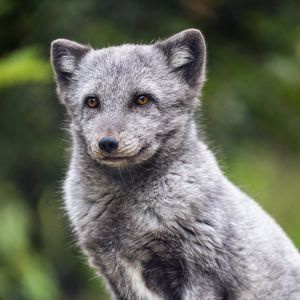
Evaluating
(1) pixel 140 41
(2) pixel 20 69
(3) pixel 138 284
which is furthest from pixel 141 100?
(1) pixel 140 41

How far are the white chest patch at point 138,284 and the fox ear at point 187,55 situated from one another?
62.4 inches

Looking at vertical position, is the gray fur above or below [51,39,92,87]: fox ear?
below

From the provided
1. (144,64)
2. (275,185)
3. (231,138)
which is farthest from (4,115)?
(144,64)

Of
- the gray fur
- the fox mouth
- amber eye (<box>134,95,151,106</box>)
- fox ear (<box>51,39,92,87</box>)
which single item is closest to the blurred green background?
fox ear (<box>51,39,92,87</box>)

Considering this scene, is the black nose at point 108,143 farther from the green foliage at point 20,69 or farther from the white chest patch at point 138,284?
the green foliage at point 20,69

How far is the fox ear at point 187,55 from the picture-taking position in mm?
8977

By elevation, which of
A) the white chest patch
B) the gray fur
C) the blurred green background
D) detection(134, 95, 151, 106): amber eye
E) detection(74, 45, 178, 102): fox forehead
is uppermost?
detection(74, 45, 178, 102): fox forehead

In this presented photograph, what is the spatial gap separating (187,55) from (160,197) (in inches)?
46.7

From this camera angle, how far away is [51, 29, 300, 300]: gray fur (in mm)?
8656

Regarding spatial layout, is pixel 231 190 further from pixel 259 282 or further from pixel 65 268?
pixel 65 268

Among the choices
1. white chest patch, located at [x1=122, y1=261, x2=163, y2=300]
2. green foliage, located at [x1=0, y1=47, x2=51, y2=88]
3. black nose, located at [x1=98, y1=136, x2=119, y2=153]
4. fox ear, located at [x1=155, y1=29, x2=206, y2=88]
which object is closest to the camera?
black nose, located at [x1=98, y1=136, x2=119, y2=153]

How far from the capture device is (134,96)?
8805 mm

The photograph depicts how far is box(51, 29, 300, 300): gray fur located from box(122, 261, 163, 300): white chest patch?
1cm

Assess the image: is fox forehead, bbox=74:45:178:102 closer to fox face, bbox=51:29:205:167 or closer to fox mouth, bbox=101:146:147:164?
fox face, bbox=51:29:205:167
